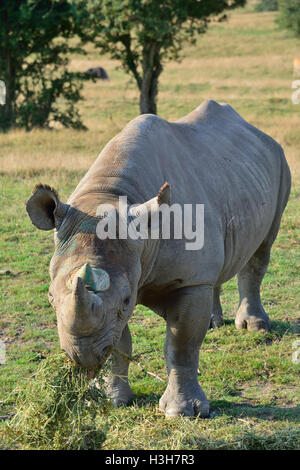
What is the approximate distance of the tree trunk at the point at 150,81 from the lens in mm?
19725

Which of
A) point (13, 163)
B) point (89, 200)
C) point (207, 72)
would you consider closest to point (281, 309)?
point (89, 200)

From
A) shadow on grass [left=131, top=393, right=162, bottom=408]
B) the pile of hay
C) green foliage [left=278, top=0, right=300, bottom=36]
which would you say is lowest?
shadow on grass [left=131, top=393, right=162, bottom=408]

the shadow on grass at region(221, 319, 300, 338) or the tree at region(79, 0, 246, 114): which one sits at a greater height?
the tree at region(79, 0, 246, 114)

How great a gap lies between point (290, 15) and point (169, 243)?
22.8m

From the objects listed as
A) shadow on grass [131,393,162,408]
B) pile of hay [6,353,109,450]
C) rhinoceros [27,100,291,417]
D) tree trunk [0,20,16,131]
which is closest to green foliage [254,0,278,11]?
tree trunk [0,20,16,131]

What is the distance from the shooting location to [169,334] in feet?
16.4

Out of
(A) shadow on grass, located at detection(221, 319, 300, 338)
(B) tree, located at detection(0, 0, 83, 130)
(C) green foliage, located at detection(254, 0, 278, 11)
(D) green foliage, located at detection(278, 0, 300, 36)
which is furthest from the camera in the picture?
(C) green foliage, located at detection(254, 0, 278, 11)

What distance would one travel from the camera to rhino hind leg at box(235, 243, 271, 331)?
6789mm

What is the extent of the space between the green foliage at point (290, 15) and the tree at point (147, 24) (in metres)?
6.09

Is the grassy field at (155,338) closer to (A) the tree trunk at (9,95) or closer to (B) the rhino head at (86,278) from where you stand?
(B) the rhino head at (86,278)

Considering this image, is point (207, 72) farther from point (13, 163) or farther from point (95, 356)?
point (95, 356)

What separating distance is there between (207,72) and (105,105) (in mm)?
9892

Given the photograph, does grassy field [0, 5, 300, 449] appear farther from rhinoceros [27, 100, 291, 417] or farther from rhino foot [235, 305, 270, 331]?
rhinoceros [27, 100, 291, 417]

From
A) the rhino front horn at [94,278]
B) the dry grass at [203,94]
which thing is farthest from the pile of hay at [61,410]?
the dry grass at [203,94]
